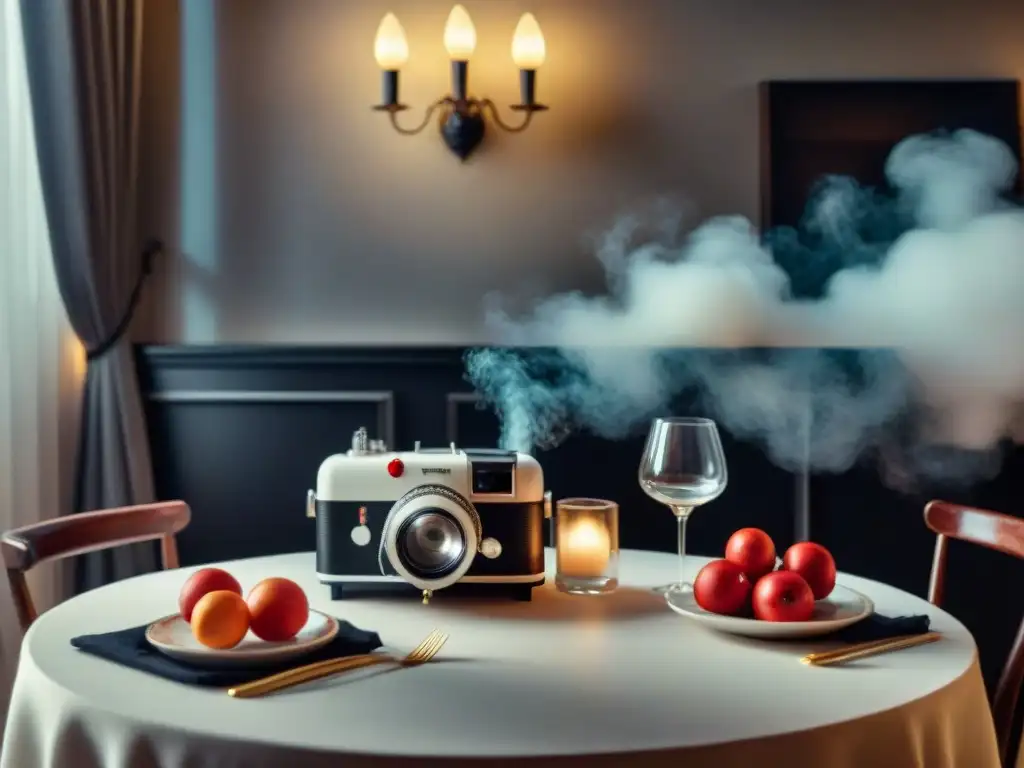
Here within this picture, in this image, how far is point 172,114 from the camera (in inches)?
111

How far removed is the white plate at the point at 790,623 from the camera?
1.26m

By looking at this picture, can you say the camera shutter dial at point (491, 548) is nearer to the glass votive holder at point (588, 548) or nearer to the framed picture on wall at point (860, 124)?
the glass votive holder at point (588, 548)

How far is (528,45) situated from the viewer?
105 inches

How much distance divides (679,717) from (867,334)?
77.0 inches

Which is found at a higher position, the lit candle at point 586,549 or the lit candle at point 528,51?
the lit candle at point 528,51

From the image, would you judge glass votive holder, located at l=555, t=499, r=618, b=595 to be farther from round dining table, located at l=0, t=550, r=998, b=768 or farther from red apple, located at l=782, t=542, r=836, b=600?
red apple, located at l=782, t=542, r=836, b=600

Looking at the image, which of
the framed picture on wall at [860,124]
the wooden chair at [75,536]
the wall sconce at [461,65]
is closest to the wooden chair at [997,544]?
the framed picture on wall at [860,124]

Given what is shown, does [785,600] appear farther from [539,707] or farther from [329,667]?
[329,667]

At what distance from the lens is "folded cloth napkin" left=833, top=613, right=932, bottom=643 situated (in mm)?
1276

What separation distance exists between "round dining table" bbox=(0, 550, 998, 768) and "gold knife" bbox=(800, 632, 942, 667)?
0.01 meters

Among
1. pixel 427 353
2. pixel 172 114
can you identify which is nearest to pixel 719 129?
pixel 427 353

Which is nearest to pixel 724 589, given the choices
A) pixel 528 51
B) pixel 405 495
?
pixel 405 495

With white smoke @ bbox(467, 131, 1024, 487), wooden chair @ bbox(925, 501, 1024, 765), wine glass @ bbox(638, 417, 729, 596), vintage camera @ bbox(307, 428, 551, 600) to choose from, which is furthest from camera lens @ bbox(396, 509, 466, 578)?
white smoke @ bbox(467, 131, 1024, 487)

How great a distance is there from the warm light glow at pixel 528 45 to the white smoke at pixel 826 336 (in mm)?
459
